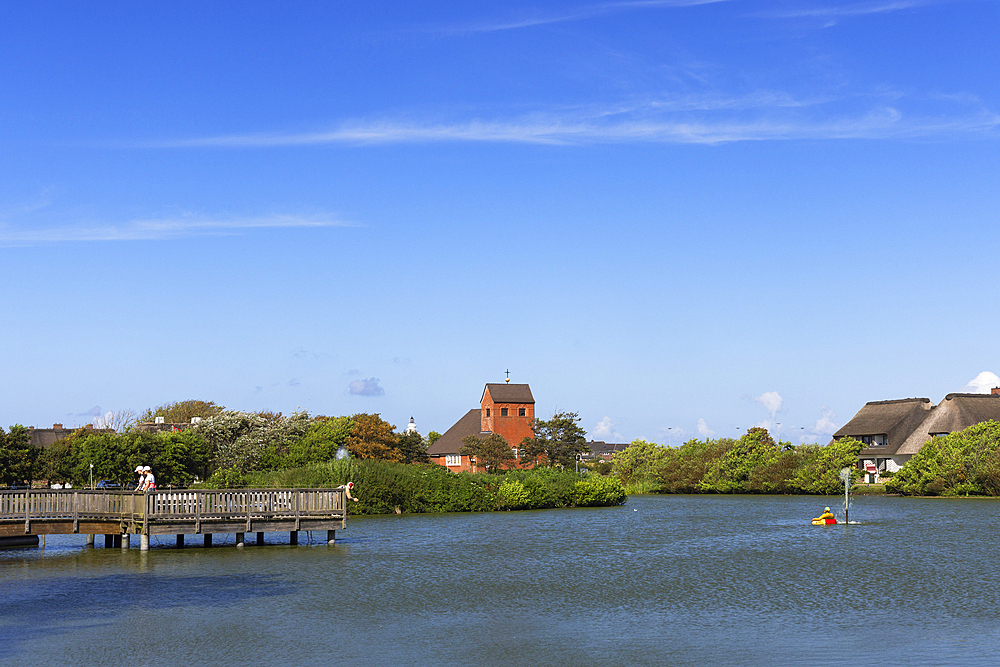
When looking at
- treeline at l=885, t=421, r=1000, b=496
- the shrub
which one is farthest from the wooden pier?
treeline at l=885, t=421, r=1000, b=496

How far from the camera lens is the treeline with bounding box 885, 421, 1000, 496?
77.2 m

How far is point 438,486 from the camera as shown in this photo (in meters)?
63.7

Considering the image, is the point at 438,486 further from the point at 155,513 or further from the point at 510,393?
the point at 510,393

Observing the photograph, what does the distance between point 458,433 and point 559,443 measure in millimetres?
39208

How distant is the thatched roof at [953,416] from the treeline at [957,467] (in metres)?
13.4

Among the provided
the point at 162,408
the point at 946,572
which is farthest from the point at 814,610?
the point at 162,408

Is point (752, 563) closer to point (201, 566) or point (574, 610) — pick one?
point (574, 610)

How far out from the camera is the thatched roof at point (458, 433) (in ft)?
462

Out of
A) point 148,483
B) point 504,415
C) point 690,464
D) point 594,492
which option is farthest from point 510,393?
point 148,483

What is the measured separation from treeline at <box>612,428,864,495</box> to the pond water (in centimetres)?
4448

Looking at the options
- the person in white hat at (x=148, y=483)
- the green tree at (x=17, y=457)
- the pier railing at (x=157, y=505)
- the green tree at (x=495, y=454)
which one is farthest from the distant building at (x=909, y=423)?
the green tree at (x=17, y=457)

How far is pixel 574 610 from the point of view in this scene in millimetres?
24078

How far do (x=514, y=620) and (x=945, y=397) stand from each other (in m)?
91.8

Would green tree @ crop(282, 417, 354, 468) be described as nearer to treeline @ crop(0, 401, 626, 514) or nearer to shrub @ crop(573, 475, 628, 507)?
treeline @ crop(0, 401, 626, 514)
